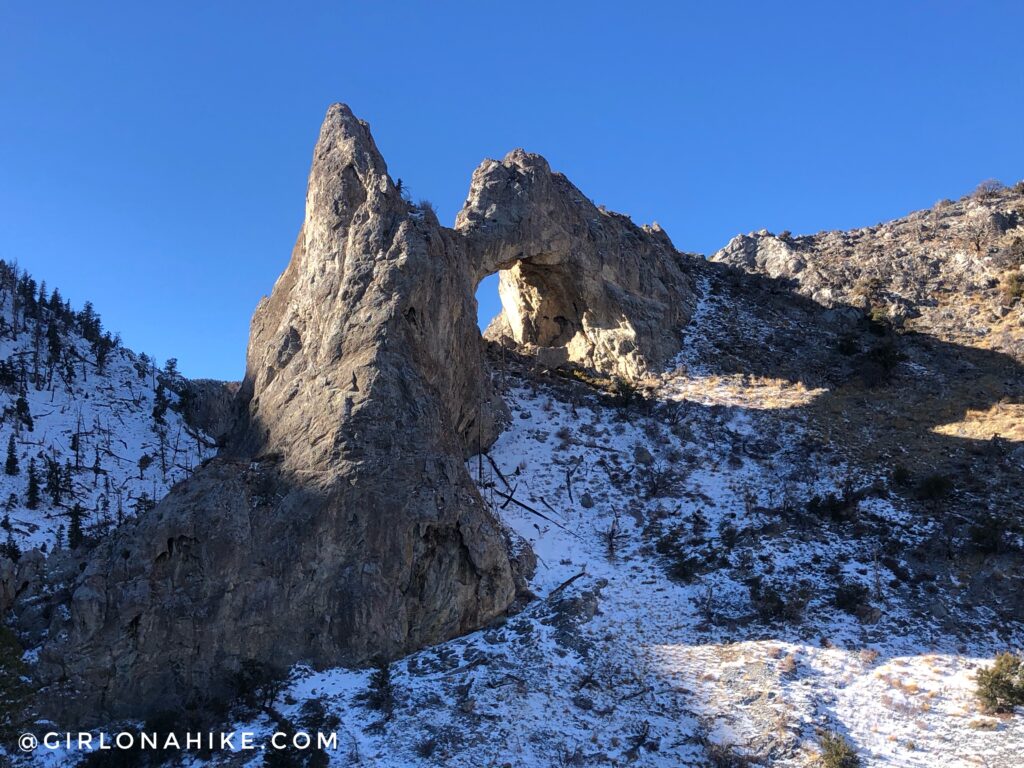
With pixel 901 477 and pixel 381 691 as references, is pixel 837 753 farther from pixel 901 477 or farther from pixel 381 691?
pixel 901 477

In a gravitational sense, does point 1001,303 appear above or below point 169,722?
above

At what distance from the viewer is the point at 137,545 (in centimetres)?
1773

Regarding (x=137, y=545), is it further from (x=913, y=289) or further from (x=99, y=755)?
(x=913, y=289)

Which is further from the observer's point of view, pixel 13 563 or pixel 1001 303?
pixel 1001 303

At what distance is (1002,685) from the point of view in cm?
1532

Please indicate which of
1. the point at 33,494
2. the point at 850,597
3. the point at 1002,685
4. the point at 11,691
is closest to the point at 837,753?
the point at 1002,685

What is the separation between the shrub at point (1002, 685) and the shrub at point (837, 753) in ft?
10.5

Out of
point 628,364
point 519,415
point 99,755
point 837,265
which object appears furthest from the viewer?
point 837,265

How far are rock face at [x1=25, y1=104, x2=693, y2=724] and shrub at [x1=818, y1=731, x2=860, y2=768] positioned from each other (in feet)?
27.6

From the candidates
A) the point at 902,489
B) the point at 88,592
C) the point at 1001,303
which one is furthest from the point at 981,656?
the point at 1001,303

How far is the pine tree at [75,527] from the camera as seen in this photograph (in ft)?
75.2

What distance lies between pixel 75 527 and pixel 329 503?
36.5 feet

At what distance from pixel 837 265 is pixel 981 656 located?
29.6m

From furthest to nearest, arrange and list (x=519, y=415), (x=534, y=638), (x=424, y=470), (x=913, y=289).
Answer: (x=913, y=289) < (x=519, y=415) < (x=424, y=470) < (x=534, y=638)
